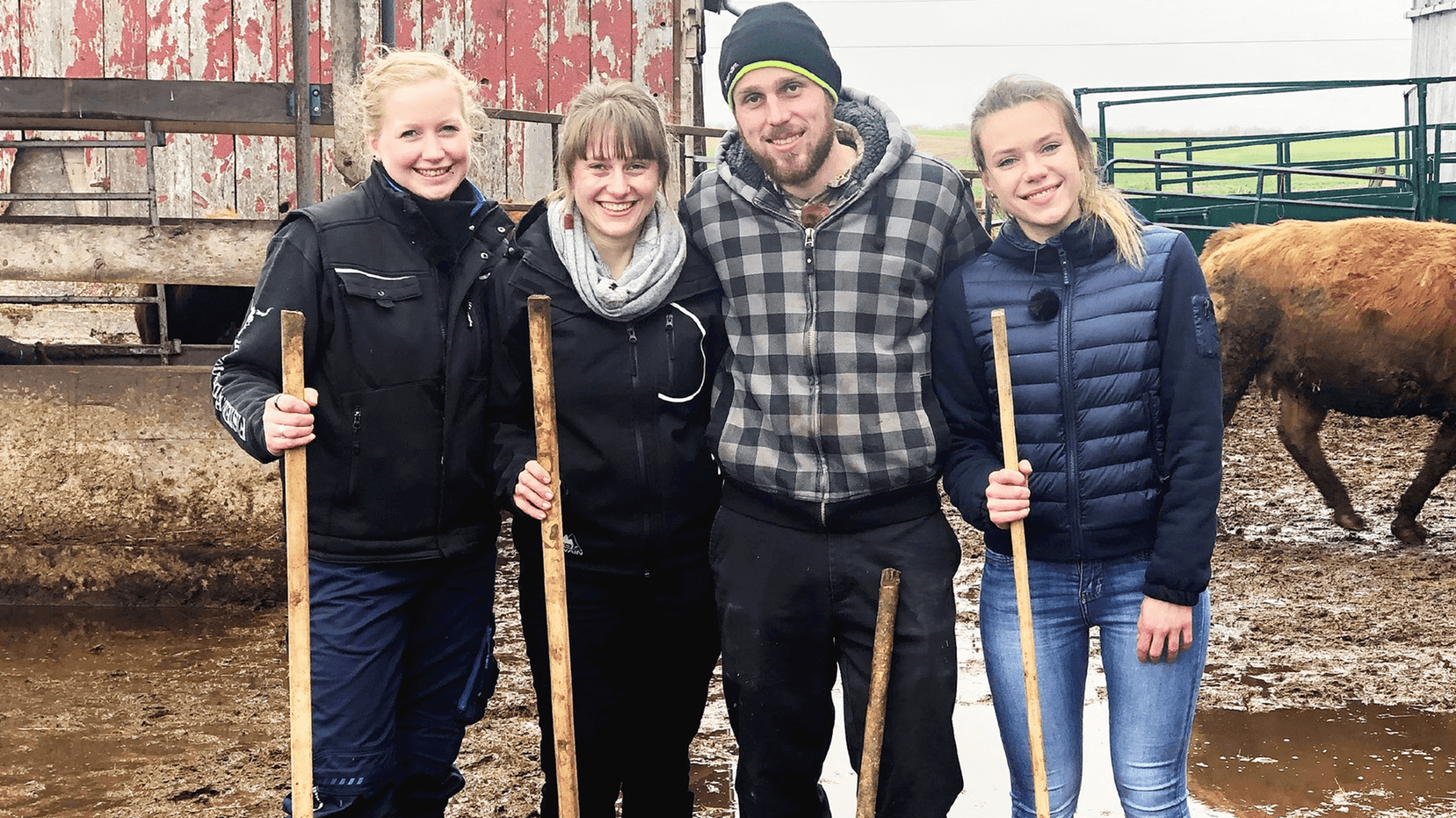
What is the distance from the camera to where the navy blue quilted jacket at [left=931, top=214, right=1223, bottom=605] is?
92.4 inches

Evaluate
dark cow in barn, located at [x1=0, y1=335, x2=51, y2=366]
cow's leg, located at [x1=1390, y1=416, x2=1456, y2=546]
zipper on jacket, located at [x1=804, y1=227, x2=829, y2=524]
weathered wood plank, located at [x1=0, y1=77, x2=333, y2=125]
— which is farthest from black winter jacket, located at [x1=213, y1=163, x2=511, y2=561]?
cow's leg, located at [x1=1390, y1=416, x2=1456, y2=546]

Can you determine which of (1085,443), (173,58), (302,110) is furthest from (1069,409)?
(173,58)

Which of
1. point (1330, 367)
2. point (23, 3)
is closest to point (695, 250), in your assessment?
point (1330, 367)

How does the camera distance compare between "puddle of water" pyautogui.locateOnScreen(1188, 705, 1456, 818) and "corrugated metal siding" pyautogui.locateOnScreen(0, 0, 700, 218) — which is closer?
"puddle of water" pyautogui.locateOnScreen(1188, 705, 1456, 818)

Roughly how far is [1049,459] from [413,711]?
1.33 meters

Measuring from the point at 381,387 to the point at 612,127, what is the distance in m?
0.66

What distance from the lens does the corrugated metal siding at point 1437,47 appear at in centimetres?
1989

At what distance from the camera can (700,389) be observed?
2.68 meters

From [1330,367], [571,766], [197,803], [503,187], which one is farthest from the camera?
[503,187]

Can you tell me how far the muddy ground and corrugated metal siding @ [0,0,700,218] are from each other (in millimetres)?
3834

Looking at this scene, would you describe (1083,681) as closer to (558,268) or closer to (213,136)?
(558,268)

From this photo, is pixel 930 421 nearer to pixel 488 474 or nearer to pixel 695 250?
pixel 695 250

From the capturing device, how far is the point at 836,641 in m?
2.65

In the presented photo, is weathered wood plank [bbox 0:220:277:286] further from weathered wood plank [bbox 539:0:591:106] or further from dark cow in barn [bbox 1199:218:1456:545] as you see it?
dark cow in barn [bbox 1199:218:1456:545]
